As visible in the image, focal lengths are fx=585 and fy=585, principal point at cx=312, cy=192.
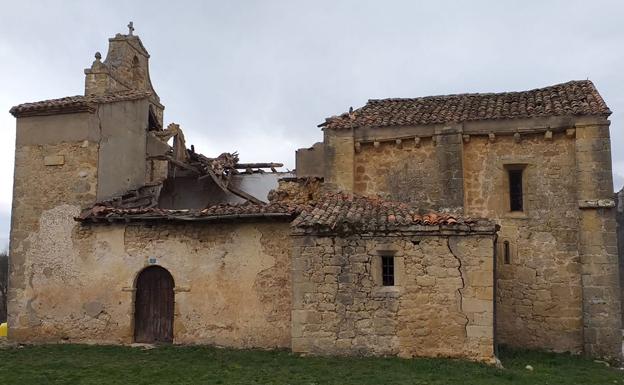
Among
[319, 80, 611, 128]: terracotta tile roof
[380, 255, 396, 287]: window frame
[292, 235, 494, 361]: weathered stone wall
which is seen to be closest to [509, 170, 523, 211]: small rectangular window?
[319, 80, 611, 128]: terracotta tile roof

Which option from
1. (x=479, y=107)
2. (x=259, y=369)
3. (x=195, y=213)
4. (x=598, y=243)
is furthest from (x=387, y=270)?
(x=479, y=107)

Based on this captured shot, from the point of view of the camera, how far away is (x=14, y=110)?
1542cm

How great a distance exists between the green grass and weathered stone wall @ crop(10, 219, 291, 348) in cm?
77

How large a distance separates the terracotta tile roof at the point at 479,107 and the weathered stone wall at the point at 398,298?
4482 mm

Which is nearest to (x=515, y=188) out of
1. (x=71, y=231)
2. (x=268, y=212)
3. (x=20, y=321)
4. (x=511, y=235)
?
(x=511, y=235)

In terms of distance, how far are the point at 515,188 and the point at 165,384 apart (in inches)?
386

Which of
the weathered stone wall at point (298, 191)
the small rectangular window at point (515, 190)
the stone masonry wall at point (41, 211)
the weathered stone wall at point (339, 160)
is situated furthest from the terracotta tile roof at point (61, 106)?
the small rectangular window at point (515, 190)

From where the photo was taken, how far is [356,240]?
1212cm

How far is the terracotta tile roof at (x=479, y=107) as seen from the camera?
14.5m

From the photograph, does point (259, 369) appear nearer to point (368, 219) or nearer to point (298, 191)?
point (368, 219)

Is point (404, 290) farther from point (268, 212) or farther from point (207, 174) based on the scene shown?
point (207, 174)

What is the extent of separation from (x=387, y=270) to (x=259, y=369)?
326 cm

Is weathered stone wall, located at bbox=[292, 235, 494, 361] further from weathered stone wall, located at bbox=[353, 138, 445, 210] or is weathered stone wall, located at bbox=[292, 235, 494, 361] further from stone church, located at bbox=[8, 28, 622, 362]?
weathered stone wall, located at bbox=[353, 138, 445, 210]

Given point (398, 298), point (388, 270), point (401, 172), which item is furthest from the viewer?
point (401, 172)
